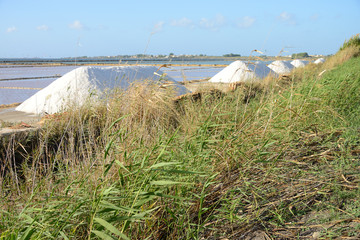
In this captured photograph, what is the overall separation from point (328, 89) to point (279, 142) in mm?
1916

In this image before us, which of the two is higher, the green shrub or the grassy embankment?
the green shrub

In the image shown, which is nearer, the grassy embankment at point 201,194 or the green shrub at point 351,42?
the grassy embankment at point 201,194

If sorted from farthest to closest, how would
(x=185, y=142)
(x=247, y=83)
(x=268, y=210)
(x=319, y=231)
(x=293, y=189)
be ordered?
(x=247, y=83)
(x=185, y=142)
(x=293, y=189)
(x=268, y=210)
(x=319, y=231)

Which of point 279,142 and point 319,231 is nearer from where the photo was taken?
point 319,231

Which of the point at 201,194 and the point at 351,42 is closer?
the point at 201,194

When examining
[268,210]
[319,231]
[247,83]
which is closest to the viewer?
[319,231]

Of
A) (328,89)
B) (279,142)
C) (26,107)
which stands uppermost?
(328,89)

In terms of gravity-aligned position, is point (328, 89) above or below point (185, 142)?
above

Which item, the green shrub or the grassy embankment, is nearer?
the grassy embankment

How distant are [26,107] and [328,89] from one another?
6495mm

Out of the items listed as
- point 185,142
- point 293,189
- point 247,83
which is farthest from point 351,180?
point 247,83

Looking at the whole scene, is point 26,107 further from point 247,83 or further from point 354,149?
point 354,149

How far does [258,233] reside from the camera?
5.86ft

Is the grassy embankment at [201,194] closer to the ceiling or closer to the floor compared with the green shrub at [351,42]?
closer to the floor
